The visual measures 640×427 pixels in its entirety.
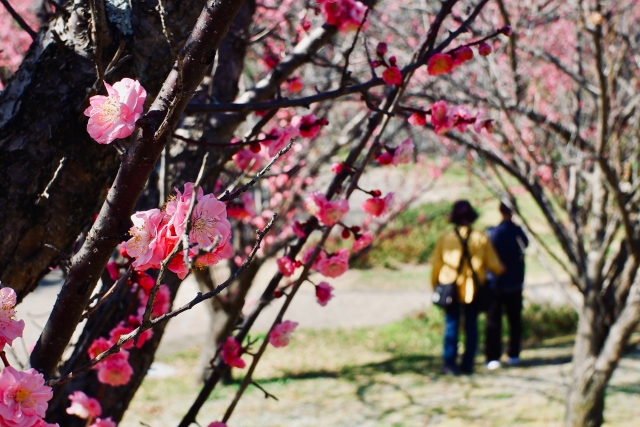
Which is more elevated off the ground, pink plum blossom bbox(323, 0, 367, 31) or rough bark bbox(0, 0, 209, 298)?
pink plum blossom bbox(323, 0, 367, 31)

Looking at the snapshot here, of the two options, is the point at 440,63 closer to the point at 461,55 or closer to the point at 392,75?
the point at 461,55

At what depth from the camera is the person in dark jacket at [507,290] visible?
6266 mm

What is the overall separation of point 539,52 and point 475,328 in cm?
299

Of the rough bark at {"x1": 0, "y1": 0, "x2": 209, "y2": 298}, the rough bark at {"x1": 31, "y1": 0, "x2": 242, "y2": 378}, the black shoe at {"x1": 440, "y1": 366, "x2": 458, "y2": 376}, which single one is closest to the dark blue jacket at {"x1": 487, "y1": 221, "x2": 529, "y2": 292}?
the black shoe at {"x1": 440, "y1": 366, "x2": 458, "y2": 376}

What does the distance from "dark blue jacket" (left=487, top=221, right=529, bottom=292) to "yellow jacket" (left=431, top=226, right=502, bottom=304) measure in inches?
16.2

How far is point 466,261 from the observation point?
5.80m

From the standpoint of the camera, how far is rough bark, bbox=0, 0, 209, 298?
4.27ft

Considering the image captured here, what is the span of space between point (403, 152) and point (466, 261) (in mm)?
4062

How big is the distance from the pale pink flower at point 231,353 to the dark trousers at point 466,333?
4392 mm

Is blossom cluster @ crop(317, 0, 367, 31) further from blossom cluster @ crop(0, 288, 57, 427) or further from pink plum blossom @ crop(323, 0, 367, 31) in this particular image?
blossom cluster @ crop(0, 288, 57, 427)

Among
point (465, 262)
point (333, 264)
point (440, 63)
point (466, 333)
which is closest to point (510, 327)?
point (466, 333)

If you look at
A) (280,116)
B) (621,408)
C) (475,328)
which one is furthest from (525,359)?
(280,116)

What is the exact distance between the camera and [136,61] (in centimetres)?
138

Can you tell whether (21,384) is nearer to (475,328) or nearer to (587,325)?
(587,325)
